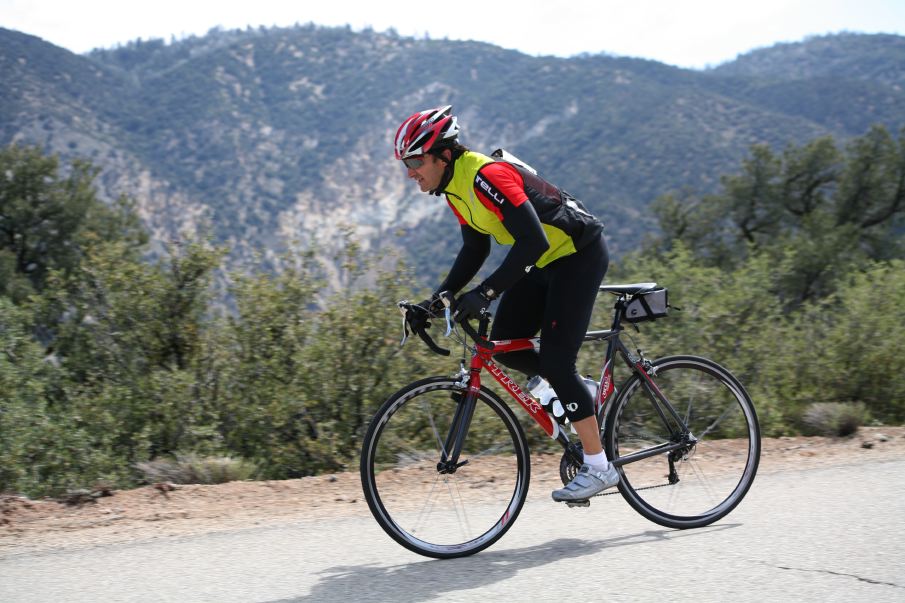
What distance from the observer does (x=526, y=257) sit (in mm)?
3723

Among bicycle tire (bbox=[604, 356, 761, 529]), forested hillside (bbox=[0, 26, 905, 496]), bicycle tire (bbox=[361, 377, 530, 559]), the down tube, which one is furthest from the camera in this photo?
forested hillside (bbox=[0, 26, 905, 496])

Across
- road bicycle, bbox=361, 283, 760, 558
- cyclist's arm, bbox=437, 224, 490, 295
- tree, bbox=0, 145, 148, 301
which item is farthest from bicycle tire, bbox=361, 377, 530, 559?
tree, bbox=0, 145, 148, 301

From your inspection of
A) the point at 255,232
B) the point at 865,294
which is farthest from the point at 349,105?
the point at 865,294

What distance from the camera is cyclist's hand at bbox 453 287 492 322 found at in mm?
3793

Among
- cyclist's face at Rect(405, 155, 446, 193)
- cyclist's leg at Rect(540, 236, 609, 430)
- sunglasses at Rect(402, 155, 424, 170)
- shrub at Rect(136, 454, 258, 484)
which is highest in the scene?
sunglasses at Rect(402, 155, 424, 170)

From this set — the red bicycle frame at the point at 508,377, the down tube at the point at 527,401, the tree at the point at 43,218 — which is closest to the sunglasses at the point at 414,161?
the red bicycle frame at the point at 508,377

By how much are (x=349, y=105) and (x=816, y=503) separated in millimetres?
148866

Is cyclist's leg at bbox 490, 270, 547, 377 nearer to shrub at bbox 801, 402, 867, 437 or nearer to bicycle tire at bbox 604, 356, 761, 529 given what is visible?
bicycle tire at bbox 604, 356, 761, 529

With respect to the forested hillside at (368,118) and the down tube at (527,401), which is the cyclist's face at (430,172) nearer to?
the down tube at (527,401)

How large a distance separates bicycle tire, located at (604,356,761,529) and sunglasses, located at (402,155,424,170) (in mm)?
1665

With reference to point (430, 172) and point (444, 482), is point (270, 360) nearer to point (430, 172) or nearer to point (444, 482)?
point (444, 482)

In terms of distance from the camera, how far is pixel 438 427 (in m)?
4.54

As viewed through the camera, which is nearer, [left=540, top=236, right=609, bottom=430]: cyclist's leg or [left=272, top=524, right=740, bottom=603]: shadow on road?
[left=272, top=524, right=740, bottom=603]: shadow on road

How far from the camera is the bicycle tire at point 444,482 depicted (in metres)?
3.98
